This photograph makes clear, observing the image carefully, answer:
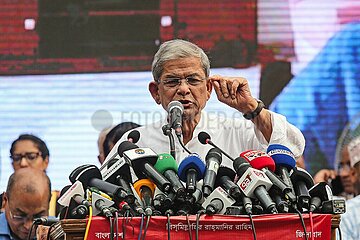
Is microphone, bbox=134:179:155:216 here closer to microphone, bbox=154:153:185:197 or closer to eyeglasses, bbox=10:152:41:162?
microphone, bbox=154:153:185:197

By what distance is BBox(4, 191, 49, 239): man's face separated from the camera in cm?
541

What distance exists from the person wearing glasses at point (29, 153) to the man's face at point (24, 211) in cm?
170

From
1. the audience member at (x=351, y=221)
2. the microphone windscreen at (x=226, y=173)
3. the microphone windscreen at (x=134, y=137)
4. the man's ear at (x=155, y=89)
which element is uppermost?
the man's ear at (x=155, y=89)

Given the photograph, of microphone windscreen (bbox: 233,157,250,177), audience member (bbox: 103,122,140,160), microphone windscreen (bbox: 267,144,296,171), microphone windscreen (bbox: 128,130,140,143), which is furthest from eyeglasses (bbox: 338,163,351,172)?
microphone windscreen (bbox: 233,157,250,177)

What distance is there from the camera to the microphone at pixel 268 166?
312 cm

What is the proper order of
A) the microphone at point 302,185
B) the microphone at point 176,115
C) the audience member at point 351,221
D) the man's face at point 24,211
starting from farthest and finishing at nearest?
the man's face at point 24,211 → the audience member at point 351,221 → the microphone at point 176,115 → the microphone at point 302,185

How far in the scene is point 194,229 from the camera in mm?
2994

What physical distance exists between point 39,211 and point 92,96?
8.51 ft

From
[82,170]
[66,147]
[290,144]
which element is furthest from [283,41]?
[82,170]

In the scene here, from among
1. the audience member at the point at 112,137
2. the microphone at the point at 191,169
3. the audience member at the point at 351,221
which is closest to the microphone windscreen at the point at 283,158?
the microphone at the point at 191,169

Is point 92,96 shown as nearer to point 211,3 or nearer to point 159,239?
point 211,3

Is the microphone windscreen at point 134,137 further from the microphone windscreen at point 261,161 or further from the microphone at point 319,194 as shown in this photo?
the microphone at point 319,194

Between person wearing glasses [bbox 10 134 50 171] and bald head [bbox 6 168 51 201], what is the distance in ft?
4.93

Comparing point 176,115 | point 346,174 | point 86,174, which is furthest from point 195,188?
point 346,174
